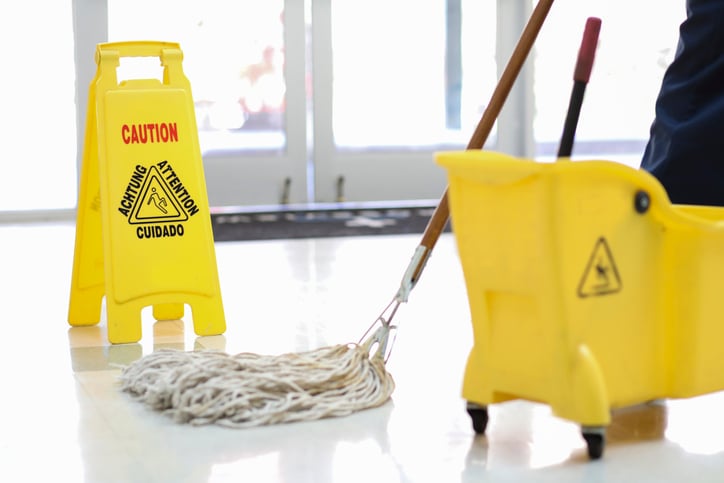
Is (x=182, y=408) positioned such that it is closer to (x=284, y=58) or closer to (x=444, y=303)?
(x=444, y=303)

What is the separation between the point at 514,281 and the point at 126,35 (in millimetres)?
3826

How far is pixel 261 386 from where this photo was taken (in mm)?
1547

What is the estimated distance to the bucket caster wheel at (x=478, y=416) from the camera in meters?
1.44

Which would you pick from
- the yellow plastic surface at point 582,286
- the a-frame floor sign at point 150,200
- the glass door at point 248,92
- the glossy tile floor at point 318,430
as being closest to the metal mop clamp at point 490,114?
the glossy tile floor at point 318,430

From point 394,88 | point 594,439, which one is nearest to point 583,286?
point 594,439

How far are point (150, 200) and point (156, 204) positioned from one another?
Result: 0.05 ft

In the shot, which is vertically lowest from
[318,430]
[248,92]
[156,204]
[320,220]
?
[320,220]

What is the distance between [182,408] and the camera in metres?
1.52

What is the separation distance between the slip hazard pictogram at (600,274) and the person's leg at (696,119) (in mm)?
509

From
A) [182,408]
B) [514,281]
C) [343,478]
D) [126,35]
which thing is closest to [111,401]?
[182,408]

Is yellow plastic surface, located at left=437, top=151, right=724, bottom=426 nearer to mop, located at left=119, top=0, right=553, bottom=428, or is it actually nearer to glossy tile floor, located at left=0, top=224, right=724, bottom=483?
glossy tile floor, located at left=0, top=224, right=724, bottom=483

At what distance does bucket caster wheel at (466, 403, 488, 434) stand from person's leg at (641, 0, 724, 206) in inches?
Result: 21.8

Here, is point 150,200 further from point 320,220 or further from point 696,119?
point 320,220

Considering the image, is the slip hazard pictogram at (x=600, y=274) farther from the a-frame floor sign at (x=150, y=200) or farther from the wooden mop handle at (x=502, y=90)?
the a-frame floor sign at (x=150, y=200)
